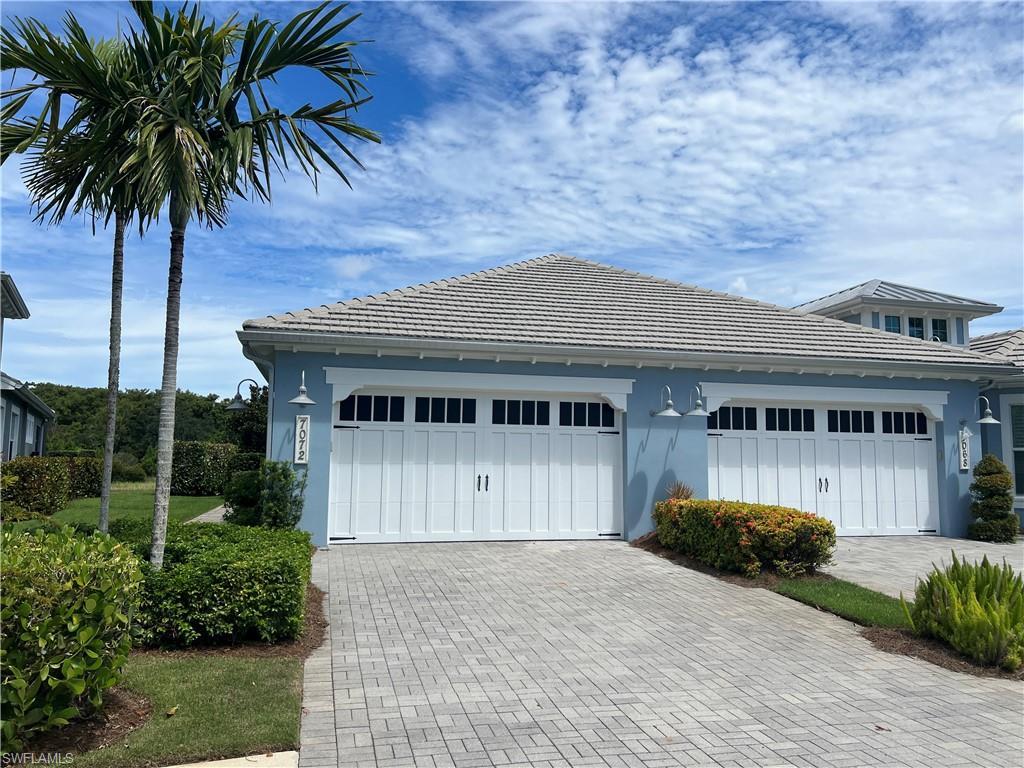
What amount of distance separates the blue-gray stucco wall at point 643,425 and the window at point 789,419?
56cm

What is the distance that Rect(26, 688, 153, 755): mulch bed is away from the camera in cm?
425

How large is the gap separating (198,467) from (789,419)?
1937 centimetres

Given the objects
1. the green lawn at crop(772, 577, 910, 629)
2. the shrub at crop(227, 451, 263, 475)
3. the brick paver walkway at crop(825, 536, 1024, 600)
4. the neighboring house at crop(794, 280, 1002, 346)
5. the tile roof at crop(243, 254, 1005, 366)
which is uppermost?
the neighboring house at crop(794, 280, 1002, 346)

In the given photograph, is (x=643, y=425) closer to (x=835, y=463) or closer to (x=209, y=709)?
(x=835, y=463)

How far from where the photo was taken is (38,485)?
18953mm

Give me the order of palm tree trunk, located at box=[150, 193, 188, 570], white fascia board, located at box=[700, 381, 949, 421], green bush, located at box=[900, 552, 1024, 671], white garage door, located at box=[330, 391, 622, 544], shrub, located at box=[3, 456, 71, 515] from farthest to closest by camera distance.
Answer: shrub, located at box=[3, 456, 71, 515] → white fascia board, located at box=[700, 381, 949, 421] → white garage door, located at box=[330, 391, 622, 544] → palm tree trunk, located at box=[150, 193, 188, 570] → green bush, located at box=[900, 552, 1024, 671]

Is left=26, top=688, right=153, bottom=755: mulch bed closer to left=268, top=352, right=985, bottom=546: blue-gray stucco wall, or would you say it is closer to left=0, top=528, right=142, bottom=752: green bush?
left=0, top=528, right=142, bottom=752: green bush

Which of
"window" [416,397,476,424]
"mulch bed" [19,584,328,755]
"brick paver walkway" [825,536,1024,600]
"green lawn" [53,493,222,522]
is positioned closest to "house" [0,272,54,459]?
"green lawn" [53,493,222,522]

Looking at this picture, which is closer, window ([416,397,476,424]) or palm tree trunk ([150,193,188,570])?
palm tree trunk ([150,193,188,570])

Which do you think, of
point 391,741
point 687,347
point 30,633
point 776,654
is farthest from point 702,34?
point 30,633

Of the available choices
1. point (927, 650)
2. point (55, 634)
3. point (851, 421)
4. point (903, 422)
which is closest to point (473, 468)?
point (927, 650)

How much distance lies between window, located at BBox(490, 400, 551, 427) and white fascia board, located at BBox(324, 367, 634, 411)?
311 millimetres

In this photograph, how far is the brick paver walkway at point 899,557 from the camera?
385 inches

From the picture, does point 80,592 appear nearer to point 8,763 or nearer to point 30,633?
point 30,633
